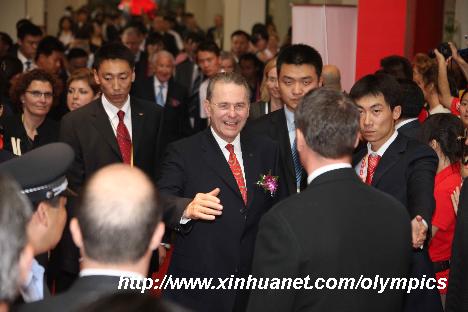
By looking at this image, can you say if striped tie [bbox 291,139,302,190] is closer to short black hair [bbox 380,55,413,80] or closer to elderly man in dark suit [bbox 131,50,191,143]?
short black hair [bbox 380,55,413,80]

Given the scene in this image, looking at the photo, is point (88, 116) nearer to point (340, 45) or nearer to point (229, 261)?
point (229, 261)

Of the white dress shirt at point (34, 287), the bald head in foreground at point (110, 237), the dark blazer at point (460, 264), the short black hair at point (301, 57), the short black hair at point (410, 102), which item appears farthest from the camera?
the short black hair at point (410, 102)

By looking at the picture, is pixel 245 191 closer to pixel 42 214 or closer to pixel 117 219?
pixel 42 214

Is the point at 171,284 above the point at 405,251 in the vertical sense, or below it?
below

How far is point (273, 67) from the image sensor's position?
6.98 meters

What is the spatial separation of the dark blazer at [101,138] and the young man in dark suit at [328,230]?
221 cm

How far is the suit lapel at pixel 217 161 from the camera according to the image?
14.1 ft

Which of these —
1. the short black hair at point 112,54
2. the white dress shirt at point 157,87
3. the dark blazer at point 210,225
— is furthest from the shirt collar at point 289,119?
the white dress shirt at point 157,87

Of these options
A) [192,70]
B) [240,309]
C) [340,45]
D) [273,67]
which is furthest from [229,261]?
[192,70]

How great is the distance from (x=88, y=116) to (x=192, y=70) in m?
7.61

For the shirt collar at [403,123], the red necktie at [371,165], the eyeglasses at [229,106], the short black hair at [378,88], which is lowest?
the red necktie at [371,165]

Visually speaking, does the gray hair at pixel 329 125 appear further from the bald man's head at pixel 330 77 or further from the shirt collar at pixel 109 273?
the bald man's head at pixel 330 77

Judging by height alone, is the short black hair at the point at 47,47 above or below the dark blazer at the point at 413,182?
above

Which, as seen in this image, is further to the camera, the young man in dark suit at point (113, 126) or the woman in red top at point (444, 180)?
the young man in dark suit at point (113, 126)
